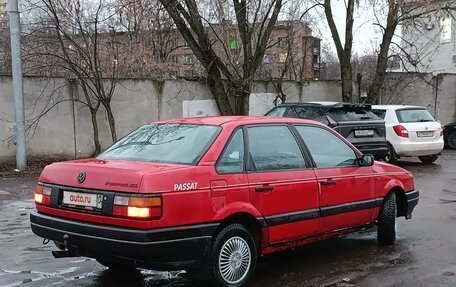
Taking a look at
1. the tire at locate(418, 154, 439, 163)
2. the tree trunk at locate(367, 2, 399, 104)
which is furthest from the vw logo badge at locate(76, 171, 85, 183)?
the tree trunk at locate(367, 2, 399, 104)

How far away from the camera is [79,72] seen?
14805 mm

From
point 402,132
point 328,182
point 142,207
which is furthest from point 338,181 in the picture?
point 402,132

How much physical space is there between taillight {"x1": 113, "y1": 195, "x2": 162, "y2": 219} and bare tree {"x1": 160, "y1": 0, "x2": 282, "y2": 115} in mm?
11295

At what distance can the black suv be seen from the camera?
12484 millimetres

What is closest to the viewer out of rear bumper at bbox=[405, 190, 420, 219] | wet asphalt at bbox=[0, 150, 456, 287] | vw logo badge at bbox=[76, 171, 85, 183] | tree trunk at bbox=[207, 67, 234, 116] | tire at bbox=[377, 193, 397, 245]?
vw logo badge at bbox=[76, 171, 85, 183]

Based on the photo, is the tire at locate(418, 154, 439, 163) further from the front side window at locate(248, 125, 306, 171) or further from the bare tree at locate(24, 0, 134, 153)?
the front side window at locate(248, 125, 306, 171)

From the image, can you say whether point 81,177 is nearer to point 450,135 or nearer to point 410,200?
point 410,200

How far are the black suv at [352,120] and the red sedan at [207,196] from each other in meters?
6.00

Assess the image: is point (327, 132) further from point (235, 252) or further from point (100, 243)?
point (100, 243)

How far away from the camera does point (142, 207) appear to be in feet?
14.9

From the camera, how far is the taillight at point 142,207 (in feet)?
14.9

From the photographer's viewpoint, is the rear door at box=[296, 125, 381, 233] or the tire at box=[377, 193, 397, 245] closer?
the rear door at box=[296, 125, 381, 233]

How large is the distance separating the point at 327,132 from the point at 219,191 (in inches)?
81.1

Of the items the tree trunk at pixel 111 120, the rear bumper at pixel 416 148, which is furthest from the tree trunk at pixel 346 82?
the tree trunk at pixel 111 120
